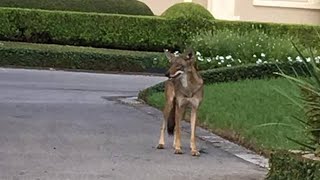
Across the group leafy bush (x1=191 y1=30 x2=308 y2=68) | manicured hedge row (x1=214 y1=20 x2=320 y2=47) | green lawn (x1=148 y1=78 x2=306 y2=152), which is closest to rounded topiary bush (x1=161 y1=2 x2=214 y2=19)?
manicured hedge row (x1=214 y1=20 x2=320 y2=47)

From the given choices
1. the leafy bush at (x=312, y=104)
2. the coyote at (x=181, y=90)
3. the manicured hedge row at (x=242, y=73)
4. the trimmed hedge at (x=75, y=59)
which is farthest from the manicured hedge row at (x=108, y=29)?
the leafy bush at (x=312, y=104)

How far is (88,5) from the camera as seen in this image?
30484 millimetres

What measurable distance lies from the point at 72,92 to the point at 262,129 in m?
7.26

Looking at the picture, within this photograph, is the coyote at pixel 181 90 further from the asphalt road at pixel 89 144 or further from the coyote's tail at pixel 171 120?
the asphalt road at pixel 89 144

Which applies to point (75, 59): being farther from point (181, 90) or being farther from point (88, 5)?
point (181, 90)

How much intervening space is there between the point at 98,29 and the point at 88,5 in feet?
6.93

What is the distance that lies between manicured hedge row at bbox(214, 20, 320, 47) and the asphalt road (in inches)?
468

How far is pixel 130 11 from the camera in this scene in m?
30.7

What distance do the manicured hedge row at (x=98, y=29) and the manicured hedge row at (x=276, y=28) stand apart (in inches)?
23.8

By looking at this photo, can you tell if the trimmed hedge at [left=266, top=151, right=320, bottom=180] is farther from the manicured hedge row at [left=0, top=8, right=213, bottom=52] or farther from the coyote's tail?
the manicured hedge row at [left=0, top=8, right=213, bottom=52]

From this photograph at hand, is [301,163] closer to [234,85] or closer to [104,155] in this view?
[104,155]

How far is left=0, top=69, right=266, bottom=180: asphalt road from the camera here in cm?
867

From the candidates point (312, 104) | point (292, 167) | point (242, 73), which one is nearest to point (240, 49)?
point (242, 73)

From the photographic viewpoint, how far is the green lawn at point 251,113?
1059 centimetres
